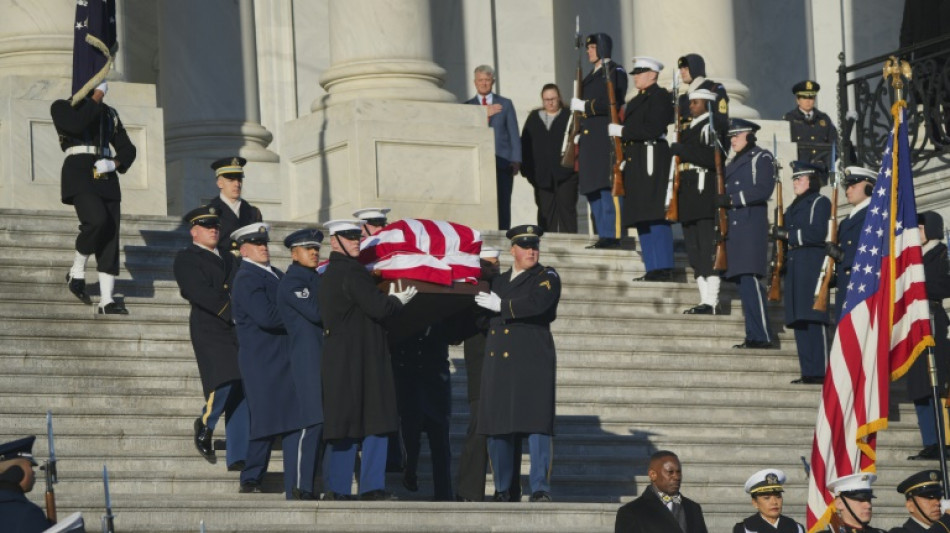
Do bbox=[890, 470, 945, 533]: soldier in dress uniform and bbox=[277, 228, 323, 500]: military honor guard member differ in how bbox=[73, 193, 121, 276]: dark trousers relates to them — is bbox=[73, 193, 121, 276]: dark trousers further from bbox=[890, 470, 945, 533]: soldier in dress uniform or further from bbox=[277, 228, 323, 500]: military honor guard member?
bbox=[890, 470, 945, 533]: soldier in dress uniform

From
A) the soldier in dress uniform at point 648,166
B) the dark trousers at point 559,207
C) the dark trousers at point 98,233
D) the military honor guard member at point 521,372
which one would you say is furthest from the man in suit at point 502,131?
the military honor guard member at point 521,372

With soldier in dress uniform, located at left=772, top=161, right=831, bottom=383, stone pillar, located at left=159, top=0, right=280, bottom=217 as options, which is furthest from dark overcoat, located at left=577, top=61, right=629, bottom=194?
stone pillar, located at left=159, top=0, right=280, bottom=217

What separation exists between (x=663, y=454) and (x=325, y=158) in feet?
30.7

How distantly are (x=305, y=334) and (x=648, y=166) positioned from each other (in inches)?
242

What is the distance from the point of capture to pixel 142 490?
15312mm

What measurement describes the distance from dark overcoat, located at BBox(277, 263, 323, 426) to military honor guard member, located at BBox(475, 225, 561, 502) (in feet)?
3.45

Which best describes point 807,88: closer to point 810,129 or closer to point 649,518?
point 810,129

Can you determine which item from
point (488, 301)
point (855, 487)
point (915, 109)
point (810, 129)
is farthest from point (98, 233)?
point (915, 109)

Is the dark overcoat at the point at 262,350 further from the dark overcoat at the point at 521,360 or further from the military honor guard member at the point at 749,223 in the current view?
the military honor guard member at the point at 749,223

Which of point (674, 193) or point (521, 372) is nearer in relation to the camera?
point (521, 372)

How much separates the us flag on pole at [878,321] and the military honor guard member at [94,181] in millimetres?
5190

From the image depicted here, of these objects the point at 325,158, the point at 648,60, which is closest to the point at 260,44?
the point at 325,158

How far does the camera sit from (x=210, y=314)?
16203mm

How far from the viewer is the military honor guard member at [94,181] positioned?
1761cm
